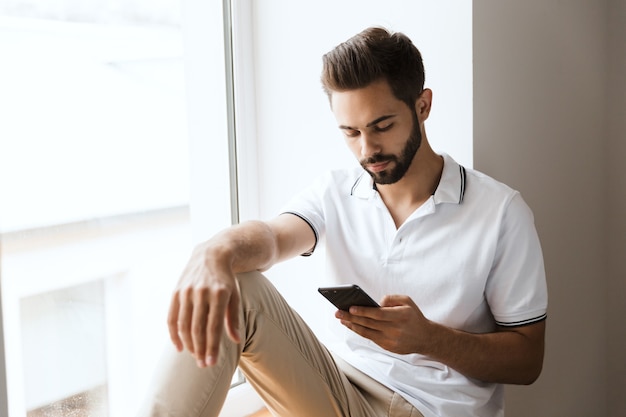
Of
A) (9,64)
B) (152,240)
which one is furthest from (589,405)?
(9,64)

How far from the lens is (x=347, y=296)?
1.43m

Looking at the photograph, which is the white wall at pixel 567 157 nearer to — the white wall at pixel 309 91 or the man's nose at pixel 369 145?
the white wall at pixel 309 91

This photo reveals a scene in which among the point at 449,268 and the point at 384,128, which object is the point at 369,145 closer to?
the point at 384,128

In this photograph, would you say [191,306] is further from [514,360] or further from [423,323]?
[514,360]

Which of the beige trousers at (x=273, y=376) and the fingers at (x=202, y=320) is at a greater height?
the fingers at (x=202, y=320)

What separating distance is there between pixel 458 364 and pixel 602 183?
1.07m

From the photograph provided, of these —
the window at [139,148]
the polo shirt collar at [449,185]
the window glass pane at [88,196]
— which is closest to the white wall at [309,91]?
the window at [139,148]

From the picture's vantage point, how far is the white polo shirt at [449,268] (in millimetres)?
1609

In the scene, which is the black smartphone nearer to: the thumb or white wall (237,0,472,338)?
the thumb

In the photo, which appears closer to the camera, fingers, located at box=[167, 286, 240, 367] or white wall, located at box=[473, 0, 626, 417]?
fingers, located at box=[167, 286, 240, 367]

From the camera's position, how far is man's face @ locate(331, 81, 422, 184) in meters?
1.62

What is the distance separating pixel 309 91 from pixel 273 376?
3.10 ft

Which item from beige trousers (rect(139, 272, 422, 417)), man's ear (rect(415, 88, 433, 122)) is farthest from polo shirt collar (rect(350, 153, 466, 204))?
beige trousers (rect(139, 272, 422, 417))


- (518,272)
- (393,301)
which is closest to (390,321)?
(393,301)
